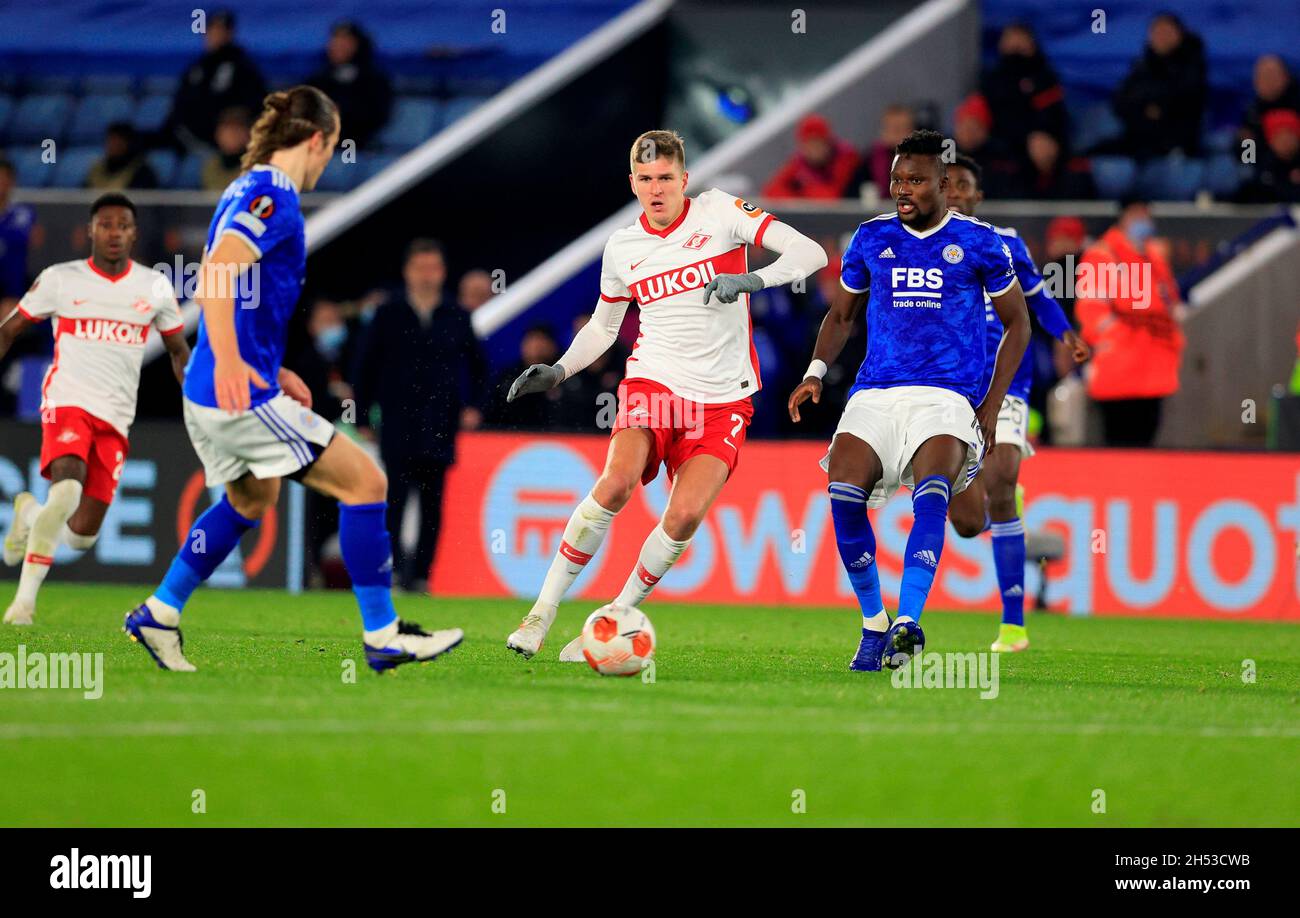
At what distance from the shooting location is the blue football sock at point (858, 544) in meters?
8.08

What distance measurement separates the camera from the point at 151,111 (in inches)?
750

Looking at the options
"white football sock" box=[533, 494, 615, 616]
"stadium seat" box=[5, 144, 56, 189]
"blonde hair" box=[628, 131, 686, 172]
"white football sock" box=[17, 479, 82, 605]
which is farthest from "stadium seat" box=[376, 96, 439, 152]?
"white football sock" box=[533, 494, 615, 616]

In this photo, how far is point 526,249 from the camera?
17531 mm

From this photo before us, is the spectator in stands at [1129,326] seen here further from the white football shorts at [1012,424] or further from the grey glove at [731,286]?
the grey glove at [731,286]

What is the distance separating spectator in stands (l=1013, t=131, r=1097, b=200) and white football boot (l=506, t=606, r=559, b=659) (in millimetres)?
8506

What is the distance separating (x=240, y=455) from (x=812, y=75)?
39.8ft

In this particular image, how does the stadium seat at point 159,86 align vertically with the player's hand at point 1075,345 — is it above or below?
above

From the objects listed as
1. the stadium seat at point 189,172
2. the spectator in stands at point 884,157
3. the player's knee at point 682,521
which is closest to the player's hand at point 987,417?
the player's knee at point 682,521

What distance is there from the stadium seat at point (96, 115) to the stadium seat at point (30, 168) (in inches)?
15.7

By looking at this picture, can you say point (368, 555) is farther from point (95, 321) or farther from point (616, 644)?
point (95, 321)

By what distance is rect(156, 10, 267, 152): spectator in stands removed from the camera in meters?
17.3

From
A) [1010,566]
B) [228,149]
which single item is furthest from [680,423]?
[228,149]

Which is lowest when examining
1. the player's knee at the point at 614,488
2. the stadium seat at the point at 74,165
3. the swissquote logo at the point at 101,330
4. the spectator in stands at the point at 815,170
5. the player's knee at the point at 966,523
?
the player's knee at the point at 966,523

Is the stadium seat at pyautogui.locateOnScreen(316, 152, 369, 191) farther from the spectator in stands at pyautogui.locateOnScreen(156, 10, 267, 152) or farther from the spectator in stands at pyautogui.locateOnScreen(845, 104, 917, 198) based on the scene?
the spectator in stands at pyautogui.locateOnScreen(845, 104, 917, 198)
